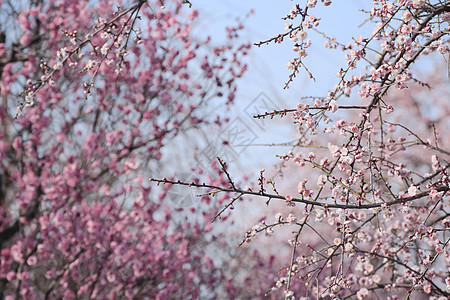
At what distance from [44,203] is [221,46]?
10.5ft

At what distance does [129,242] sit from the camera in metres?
6.04

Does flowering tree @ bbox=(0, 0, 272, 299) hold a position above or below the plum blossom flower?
above

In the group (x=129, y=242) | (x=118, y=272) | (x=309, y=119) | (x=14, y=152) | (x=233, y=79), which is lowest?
(x=309, y=119)

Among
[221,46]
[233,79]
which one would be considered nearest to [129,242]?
[233,79]

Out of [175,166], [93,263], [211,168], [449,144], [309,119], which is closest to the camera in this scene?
[309,119]

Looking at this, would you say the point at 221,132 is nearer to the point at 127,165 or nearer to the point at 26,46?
the point at 127,165

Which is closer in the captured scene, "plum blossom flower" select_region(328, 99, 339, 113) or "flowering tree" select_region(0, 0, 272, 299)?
"plum blossom flower" select_region(328, 99, 339, 113)

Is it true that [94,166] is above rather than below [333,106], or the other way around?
above

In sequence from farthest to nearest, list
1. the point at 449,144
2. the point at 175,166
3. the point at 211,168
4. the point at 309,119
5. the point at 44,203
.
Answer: the point at 449,144
the point at 175,166
the point at 211,168
the point at 44,203
the point at 309,119

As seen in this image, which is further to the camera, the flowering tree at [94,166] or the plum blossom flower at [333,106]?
the flowering tree at [94,166]

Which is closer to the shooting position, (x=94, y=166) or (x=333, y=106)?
(x=333, y=106)

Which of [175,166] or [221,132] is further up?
[175,166]

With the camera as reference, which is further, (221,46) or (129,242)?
(221,46)

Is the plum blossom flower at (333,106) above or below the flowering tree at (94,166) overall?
below
